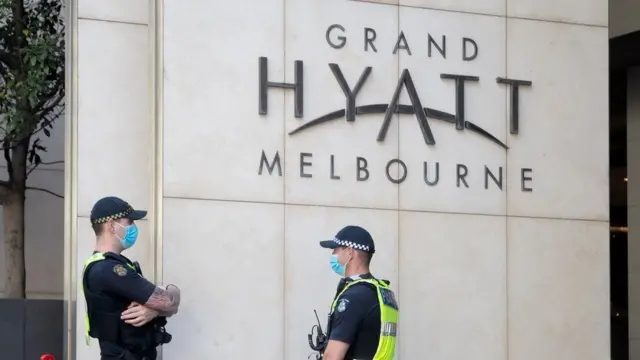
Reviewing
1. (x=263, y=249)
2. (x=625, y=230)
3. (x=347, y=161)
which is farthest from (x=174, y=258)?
(x=625, y=230)

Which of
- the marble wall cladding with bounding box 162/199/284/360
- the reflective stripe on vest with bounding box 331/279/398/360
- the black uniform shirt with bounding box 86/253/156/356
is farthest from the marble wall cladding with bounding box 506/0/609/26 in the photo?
the black uniform shirt with bounding box 86/253/156/356

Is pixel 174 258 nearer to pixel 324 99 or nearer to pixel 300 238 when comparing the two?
pixel 300 238

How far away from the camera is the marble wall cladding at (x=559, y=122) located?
10531 mm

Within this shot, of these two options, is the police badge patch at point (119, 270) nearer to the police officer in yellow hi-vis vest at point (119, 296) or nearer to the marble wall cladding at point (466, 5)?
the police officer in yellow hi-vis vest at point (119, 296)

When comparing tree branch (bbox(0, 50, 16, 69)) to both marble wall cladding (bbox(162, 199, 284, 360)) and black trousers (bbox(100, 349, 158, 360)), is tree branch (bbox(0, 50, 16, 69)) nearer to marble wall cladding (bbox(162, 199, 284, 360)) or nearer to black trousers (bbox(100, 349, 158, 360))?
marble wall cladding (bbox(162, 199, 284, 360))

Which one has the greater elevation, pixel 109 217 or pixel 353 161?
pixel 353 161

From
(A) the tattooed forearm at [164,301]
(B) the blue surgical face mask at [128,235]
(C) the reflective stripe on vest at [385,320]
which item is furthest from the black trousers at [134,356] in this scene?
(C) the reflective stripe on vest at [385,320]

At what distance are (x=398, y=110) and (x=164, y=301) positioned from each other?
2772mm

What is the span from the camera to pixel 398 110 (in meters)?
10.1

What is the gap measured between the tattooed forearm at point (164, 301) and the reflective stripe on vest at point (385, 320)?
1.01 metres

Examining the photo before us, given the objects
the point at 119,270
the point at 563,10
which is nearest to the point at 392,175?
the point at 563,10

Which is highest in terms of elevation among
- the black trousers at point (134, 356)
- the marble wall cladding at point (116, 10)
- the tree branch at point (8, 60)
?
the marble wall cladding at point (116, 10)

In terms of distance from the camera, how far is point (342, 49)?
9.97m

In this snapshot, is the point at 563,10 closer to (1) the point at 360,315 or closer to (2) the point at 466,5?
(2) the point at 466,5
